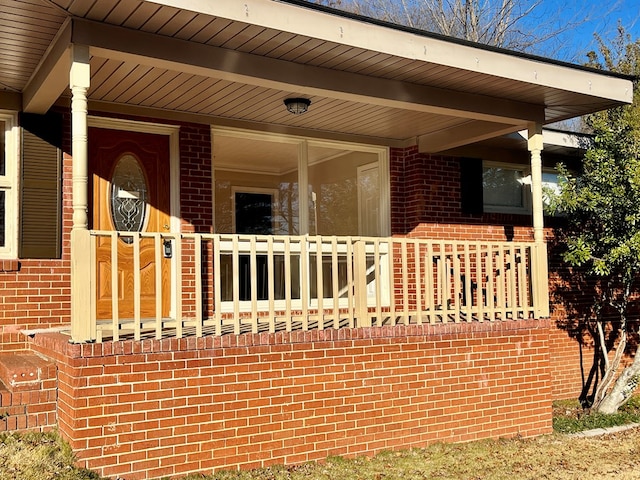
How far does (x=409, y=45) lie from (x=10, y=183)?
4012 millimetres

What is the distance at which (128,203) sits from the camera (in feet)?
24.6

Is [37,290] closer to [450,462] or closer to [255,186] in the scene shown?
[255,186]

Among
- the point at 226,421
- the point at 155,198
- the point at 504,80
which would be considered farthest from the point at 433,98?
the point at 226,421

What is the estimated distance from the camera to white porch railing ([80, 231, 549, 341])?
217 inches

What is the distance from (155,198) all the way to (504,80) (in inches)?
153

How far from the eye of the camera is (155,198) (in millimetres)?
7652

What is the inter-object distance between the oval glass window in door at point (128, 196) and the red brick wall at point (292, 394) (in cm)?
169

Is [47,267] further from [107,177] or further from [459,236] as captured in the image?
[459,236]

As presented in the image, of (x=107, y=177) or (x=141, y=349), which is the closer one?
(x=141, y=349)

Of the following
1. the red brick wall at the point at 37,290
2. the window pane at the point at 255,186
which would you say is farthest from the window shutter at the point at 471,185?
the red brick wall at the point at 37,290

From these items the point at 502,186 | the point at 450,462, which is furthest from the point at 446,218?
the point at 450,462

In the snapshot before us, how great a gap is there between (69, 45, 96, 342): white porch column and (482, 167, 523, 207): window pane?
637cm

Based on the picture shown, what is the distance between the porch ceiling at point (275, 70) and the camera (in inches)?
204

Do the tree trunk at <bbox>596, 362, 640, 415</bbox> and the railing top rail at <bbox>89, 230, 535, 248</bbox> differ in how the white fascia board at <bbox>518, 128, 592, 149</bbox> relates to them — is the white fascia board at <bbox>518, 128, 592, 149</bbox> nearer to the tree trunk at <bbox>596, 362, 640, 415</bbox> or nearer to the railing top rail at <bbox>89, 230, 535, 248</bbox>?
the railing top rail at <bbox>89, 230, 535, 248</bbox>
